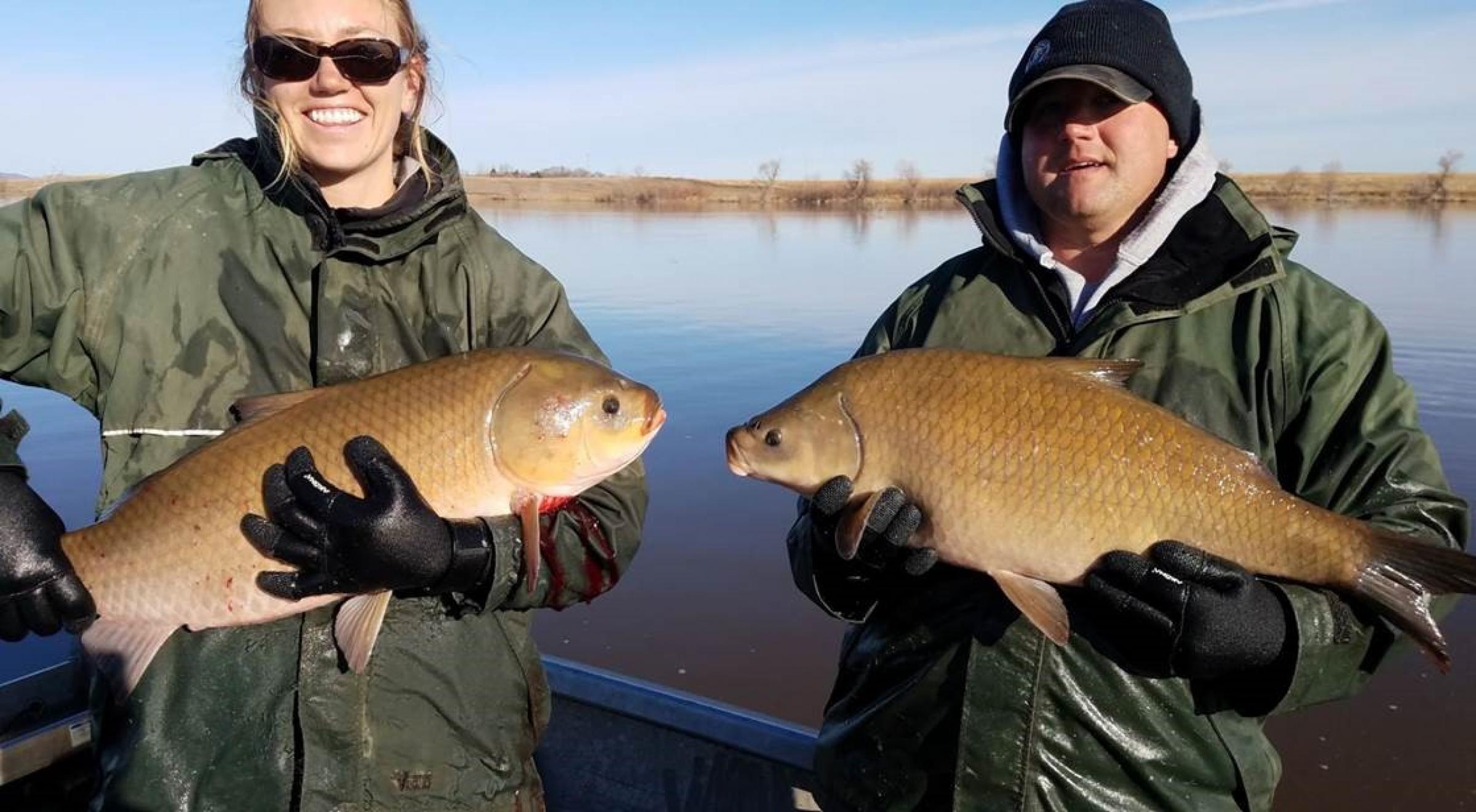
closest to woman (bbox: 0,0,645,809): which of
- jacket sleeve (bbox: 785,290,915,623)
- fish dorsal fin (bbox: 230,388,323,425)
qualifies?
fish dorsal fin (bbox: 230,388,323,425)

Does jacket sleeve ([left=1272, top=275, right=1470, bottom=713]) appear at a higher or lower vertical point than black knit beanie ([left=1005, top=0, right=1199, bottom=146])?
lower

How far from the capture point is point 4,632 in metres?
2.35

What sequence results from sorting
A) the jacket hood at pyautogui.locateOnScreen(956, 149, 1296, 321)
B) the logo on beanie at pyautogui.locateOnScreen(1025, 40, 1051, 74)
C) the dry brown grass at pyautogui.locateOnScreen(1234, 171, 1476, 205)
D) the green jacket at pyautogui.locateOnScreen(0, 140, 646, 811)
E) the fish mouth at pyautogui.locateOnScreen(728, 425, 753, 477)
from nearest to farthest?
1. the green jacket at pyautogui.locateOnScreen(0, 140, 646, 811)
2. the jacket hood at pyautogui.locateOnScreen(956, 149, 1296, 321)
3. the logo on beanie at pyautogui.locateOnScreen(1025, 40, 1051, 74)
4. the fish mouth at pyautogui.locateOnScreen(728, 425, 753, 477)
5. the dry brown grass at pyautogui.locateOnScreen(1234, 171, 1476, 205)

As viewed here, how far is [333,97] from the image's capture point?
254 centimetres

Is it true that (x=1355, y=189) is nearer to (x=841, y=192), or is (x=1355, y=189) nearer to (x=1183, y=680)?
(x=841, y=192)

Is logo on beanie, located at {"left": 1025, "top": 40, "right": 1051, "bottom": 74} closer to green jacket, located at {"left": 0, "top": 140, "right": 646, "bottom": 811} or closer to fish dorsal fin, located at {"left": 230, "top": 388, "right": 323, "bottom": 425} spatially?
green jacket, located at {"left": 0, "top": 140, "right": 646, "bottom": 811}

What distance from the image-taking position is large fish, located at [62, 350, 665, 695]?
2334 mm

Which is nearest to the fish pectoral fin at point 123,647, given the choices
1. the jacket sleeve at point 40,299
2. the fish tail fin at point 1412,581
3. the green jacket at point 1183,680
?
the jacket sleeve at point 40,299

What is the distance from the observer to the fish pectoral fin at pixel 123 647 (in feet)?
7.64

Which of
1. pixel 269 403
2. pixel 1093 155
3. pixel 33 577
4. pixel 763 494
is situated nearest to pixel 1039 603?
pixel 1093 155

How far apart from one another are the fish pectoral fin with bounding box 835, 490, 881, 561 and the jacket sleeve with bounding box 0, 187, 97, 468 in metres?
1.86

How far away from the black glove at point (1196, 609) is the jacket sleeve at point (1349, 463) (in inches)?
3.0

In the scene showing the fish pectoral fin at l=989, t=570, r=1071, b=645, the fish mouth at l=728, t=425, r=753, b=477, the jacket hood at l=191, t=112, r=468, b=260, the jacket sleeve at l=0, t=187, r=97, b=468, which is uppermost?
the jacket hood at l=191, t=112, r=468, b=260

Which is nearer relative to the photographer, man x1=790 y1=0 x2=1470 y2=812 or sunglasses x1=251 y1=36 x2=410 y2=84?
man x1=790 y1=0 x2=1470 y2=812
